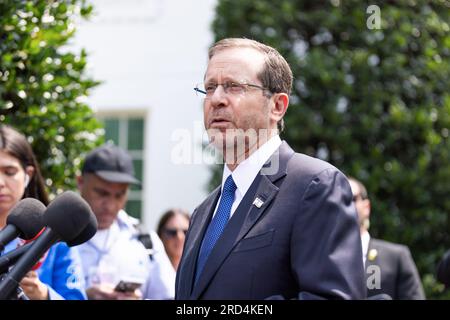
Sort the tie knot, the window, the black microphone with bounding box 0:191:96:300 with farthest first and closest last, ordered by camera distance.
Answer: the window → the tie knot → the black microphone with bounding box 0:191:96:300

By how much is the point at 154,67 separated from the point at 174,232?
5.04m

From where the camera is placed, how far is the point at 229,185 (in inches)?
132

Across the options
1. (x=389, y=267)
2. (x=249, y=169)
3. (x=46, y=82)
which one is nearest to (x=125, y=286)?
(x=46, y=82)

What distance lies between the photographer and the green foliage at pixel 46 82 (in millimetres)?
4914

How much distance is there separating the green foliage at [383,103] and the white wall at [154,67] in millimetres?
2135

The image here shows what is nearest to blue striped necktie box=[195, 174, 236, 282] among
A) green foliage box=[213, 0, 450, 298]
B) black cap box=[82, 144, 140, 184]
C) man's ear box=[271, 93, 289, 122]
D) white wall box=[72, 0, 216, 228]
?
man's ear box=[271, 93, 289, 122]

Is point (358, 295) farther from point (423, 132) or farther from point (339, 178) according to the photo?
point (423, 132)

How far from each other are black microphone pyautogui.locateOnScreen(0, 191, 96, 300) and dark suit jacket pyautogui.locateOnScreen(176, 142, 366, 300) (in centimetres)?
50

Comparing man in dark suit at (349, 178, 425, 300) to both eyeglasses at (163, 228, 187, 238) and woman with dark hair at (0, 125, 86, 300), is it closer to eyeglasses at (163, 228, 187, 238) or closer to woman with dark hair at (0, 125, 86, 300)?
eyeglasses at (163, 228, 187, 238)

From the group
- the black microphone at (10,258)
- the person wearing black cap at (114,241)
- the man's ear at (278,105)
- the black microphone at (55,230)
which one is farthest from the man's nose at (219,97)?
the person wearing black cap at (114,241)

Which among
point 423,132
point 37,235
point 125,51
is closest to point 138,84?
point 125,51

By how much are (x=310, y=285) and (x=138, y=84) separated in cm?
888

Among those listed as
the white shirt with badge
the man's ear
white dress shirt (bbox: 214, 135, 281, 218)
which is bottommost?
the white shirt with badge

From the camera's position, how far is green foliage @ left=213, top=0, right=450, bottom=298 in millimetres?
8352
